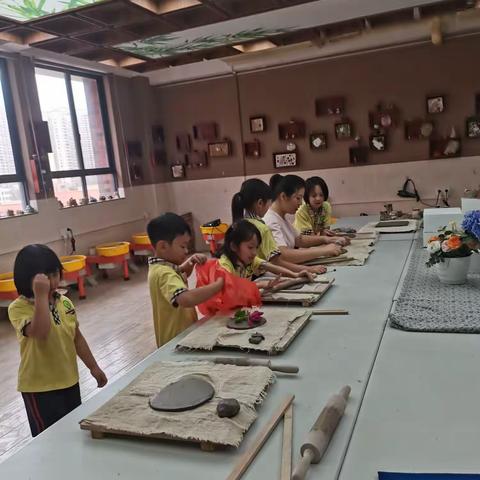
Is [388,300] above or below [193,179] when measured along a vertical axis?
below

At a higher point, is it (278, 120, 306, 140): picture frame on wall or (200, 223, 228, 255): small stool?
(278, 120, 306, 140): picture frame on wall

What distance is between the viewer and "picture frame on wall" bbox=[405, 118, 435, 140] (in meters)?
5.22

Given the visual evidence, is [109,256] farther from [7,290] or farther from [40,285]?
[40,285]

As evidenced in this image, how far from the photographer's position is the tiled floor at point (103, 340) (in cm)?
234

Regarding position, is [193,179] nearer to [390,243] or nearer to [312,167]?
[312,167]

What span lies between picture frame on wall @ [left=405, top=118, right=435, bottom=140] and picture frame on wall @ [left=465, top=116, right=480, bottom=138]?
1.20 feet

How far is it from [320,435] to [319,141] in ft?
17.1

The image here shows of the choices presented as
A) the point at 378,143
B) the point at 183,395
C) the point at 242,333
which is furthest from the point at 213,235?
the point at 183,395

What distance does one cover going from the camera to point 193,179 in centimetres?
654

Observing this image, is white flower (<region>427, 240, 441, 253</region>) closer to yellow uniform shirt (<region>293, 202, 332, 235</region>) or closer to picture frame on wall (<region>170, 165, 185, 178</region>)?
yellow uniform shirt (<region>293, 202, 332, 235</region>)

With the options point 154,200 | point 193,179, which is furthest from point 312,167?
point 154,200

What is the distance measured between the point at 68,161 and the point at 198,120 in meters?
1.94

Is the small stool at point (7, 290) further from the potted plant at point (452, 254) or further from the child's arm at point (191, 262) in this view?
the potted plant at point (452, 254)

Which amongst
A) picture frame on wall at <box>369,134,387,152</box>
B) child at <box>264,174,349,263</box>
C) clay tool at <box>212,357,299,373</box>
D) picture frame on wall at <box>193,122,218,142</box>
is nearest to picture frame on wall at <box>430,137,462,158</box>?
picture frame on wall at <box>369,134,387,152</box>
